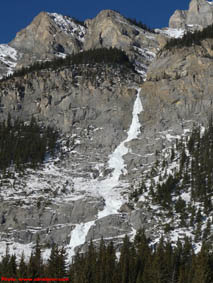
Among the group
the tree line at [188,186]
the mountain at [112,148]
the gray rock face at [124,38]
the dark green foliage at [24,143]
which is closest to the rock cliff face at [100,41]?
the gray rock face at [124,38]

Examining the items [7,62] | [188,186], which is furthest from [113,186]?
[7,62]

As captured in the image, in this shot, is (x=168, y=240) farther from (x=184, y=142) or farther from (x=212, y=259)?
(x=184, y=142)

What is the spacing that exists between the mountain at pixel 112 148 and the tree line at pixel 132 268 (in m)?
10.8

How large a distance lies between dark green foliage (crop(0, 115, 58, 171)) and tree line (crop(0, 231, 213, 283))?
135 feet

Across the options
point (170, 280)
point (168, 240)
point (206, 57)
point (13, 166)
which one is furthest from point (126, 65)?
point (170, 280)

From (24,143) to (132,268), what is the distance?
194 ft

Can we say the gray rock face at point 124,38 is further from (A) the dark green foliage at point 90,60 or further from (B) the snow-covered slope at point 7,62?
(B) the snow-covered slope at point 7,62

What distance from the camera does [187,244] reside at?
77812 millimetres

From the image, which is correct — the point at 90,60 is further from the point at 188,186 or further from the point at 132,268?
the point at 132,268

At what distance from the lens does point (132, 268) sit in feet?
237

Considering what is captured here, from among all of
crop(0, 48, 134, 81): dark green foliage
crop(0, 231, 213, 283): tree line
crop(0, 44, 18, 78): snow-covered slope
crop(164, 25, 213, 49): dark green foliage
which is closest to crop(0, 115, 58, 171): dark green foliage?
crop(0, 48, 134, 81): dark green foliage

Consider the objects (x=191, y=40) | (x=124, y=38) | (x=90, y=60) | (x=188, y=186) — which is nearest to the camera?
(x=188, y=186)

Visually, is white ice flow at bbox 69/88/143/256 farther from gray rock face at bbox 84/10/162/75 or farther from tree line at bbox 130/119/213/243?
gray rock face at bbox 84/10/162/75

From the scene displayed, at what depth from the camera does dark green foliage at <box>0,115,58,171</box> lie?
115562mm
